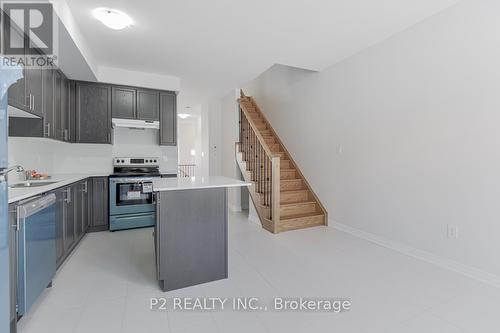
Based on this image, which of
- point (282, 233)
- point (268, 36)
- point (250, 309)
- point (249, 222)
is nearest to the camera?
point (250, 309)

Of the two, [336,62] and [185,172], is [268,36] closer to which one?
[336,62]

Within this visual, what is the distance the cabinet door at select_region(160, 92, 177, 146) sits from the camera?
4715mm

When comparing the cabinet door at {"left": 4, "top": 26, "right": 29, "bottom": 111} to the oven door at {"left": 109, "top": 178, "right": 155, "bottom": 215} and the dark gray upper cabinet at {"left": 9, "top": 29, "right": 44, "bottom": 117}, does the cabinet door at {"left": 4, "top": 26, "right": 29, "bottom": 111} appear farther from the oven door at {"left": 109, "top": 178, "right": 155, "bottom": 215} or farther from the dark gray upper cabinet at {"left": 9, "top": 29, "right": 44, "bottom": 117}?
the oven door at {"left": 109, "top": 178, "right": 155, "bottom": 215}

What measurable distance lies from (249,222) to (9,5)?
4.04 m

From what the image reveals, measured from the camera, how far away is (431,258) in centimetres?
291

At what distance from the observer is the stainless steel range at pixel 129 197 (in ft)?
13.5

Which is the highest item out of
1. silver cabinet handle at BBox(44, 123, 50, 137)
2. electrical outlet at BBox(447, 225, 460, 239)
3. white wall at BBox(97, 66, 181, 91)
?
white wall at BBox(97, 66, 181, 91)

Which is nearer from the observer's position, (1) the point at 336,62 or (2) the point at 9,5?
(2) the point at 9,5

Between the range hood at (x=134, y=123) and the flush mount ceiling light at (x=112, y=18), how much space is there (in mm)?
1796

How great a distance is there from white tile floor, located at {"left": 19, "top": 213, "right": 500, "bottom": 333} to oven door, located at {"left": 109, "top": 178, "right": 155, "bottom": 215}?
783mm

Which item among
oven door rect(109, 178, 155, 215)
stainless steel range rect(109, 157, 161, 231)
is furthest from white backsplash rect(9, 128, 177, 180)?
oven door rect(109, 178, 155, 215)

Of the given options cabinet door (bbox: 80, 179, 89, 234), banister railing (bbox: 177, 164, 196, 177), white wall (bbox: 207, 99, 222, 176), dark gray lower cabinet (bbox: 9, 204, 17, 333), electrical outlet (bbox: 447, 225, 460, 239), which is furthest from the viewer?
banister railing (bbox: 177, 164, 196, 177)

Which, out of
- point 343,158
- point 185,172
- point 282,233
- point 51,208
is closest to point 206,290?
point 51,208

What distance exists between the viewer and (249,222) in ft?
15.7
